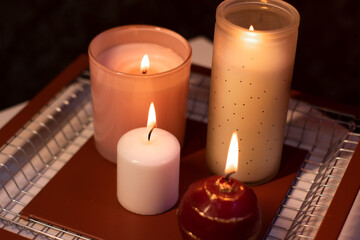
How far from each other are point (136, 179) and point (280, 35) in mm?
195

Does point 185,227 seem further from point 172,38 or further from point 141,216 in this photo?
point 172,38

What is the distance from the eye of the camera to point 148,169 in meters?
0.56

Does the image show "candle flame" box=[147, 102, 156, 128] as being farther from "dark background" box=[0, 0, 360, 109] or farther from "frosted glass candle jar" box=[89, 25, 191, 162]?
"dark background" box=[0, 0, 360, 109]

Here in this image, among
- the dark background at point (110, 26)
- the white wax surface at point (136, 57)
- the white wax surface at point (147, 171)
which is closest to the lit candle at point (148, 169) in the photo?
the white wax surface at point (147, 171)

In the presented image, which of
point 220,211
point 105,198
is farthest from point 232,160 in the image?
point 105,198

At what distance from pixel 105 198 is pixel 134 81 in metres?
0.13

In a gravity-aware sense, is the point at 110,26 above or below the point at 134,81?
below

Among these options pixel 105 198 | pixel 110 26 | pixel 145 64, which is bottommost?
pixel 110 26

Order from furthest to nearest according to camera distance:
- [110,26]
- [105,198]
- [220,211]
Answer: [110,26], [105,198], [220,211]

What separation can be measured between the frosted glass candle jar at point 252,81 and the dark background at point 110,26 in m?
0.85

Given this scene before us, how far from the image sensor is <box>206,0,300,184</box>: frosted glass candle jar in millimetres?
562

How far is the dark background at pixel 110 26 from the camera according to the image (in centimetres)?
143

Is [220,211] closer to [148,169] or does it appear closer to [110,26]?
[148,169]

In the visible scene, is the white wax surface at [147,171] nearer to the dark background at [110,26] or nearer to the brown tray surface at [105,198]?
the brown tray surface at [105,198]
